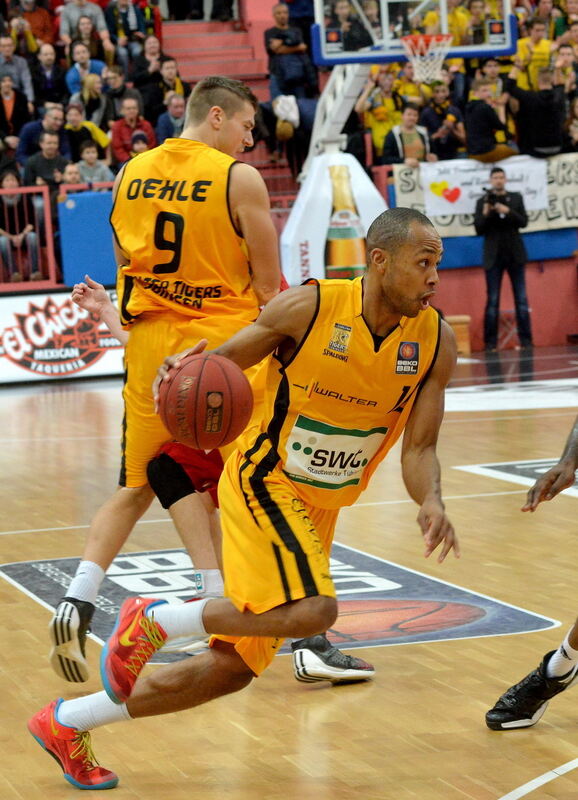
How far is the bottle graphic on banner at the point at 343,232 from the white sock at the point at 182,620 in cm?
1399

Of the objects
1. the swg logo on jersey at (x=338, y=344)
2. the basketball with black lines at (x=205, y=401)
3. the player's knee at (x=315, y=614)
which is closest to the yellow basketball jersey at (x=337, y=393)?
the swg logo on jersey at (x=338, y=344)

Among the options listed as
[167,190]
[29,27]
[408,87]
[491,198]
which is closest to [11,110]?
[29,27]

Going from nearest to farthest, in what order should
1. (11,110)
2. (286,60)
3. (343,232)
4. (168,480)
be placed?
(168,480)
(343,232)
(11,110)
(286,60)

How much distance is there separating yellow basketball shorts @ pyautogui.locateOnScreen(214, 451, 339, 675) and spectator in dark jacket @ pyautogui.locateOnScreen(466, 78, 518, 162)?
15373 millimetres

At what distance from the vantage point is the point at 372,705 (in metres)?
4.79

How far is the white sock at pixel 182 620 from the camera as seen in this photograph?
3939 millimetres

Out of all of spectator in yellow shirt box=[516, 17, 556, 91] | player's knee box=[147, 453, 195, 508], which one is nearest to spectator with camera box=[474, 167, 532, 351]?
spectator in yellow shirt box=[516, 17, 556, 91]

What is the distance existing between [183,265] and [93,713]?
1932mm

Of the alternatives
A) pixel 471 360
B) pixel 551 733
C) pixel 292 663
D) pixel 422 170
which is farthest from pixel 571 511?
pixel 422 170

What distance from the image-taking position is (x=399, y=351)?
424 centimetres

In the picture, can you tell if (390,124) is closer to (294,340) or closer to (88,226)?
(88,226)

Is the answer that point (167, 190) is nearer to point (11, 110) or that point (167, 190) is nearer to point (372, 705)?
point (372, 705)

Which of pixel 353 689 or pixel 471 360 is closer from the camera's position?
pixel 353 689

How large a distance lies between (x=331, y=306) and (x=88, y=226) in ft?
44.4
